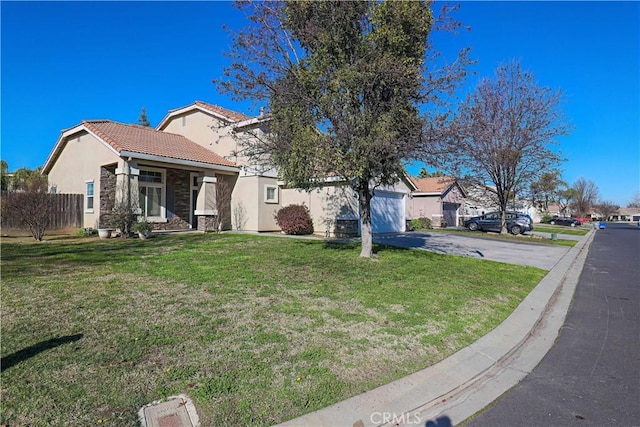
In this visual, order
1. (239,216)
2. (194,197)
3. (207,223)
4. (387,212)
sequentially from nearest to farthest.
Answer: (207,223), (194,197), (239,216), (387,212)

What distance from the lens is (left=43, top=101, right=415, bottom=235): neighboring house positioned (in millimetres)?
15297

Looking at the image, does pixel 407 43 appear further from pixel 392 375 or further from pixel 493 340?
pixel 392 375

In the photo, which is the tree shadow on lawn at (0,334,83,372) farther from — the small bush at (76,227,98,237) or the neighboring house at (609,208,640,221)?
the neighboring house at (609,208,640,221)

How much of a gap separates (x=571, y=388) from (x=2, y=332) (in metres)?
6.40

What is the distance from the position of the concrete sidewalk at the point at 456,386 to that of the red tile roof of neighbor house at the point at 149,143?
14062 millimetres

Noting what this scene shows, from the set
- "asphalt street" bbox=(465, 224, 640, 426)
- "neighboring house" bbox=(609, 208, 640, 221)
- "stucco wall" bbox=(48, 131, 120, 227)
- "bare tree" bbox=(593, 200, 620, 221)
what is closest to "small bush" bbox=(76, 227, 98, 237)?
"stucco wall" bbox=(48, 131, 120, 227)

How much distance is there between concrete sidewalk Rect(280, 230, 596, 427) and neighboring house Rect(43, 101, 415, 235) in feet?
34.9

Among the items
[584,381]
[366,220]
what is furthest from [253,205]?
[584,381]

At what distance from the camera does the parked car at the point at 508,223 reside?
87.4ft

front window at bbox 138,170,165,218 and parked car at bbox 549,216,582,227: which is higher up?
front window at bbox 138,170,165,218

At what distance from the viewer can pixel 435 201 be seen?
3497 cm

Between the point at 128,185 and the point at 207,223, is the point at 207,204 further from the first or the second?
the point at 128,185

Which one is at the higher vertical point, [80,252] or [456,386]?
[80,252]

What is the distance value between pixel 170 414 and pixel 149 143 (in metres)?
15.9
